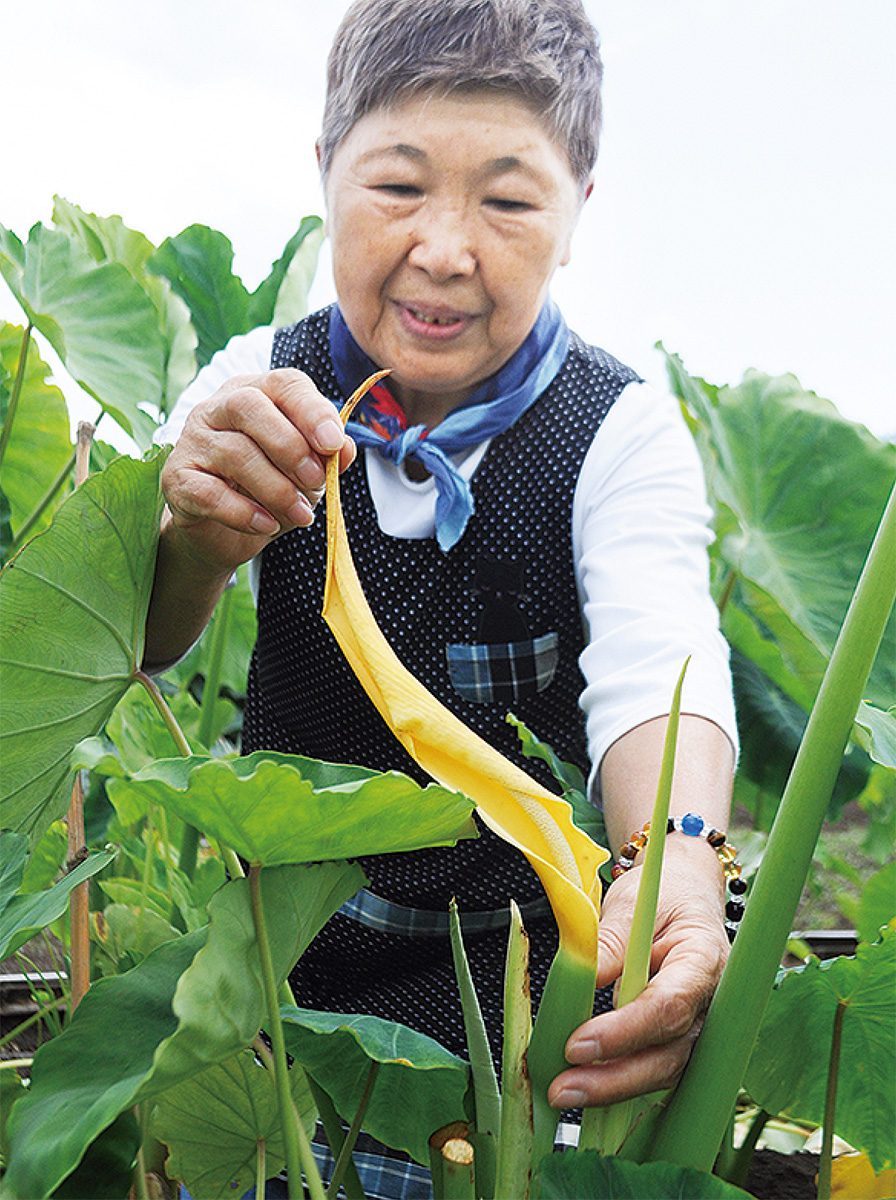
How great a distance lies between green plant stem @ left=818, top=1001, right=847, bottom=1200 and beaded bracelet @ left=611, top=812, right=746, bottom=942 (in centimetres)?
6

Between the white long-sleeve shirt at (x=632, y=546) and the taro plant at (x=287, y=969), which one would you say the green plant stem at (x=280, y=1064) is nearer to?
the taro plant at (x=287, y=969)

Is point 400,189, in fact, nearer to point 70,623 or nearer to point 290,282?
point 70,623

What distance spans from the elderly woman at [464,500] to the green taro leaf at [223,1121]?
0.58 ft

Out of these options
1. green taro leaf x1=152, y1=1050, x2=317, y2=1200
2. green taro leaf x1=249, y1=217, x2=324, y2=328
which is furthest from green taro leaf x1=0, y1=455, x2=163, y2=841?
green taro leaf x1=249, y1=217, x2=324, y2=328

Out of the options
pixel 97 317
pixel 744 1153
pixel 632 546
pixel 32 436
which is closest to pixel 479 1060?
pixel 744 1153

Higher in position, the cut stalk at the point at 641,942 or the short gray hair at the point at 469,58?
the short gray hair at the point at 469,58

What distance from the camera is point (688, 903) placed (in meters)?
0.45

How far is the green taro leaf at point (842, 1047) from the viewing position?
0.47 metres

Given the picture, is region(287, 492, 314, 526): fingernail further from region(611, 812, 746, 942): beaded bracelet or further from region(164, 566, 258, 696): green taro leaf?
region(164, 566, 258, 696): green taro leaf

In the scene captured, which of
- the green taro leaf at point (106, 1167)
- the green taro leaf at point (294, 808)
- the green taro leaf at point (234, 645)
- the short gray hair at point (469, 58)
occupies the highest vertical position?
the short gray hair at point (469, 58)

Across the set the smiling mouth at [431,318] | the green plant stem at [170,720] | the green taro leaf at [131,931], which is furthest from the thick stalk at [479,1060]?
the smiling mouth at [431,318]

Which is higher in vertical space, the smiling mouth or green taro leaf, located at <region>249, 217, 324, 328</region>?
green taro leaf, located at <region>249, 217, 324, 328</region>

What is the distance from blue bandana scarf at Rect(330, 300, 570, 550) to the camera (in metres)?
0.80

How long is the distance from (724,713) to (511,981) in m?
0.29
